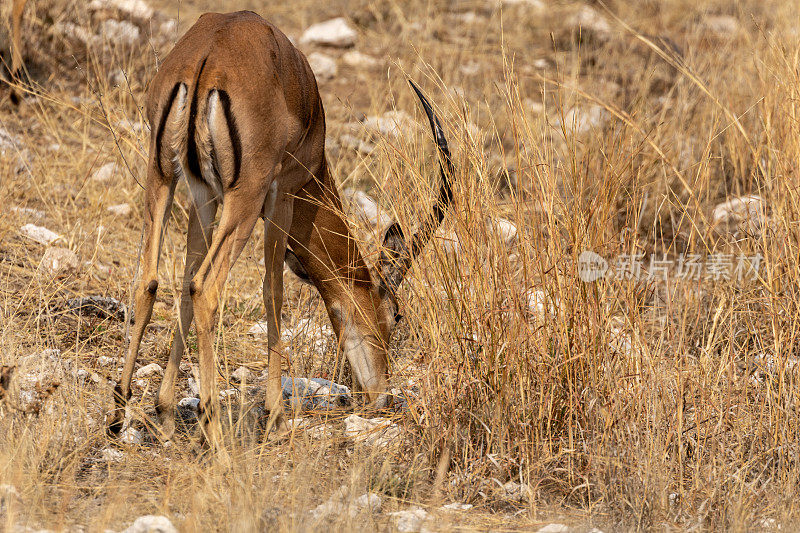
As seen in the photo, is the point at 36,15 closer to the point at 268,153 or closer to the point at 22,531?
the point at 268,153

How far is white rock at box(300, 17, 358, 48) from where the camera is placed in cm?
926

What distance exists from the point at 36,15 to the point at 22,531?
6.37 m

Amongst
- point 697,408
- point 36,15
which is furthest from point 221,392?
point 36,15

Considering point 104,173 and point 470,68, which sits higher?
point 470,68

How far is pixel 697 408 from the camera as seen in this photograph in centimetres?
374

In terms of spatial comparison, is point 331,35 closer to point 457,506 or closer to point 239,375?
point 239,375

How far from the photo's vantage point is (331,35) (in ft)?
30.5

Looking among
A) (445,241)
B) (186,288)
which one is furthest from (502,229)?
(186,288)

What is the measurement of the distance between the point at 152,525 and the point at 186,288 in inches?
66.5

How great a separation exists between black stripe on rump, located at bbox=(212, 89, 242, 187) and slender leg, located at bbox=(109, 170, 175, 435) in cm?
26

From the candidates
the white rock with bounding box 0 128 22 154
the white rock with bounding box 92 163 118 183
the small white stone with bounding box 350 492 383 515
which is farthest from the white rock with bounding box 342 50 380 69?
the small white stone with bounding box 350 492 383 515

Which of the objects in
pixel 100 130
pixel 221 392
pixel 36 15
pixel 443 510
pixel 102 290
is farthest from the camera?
pixel 36 15

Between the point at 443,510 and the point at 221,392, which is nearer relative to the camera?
the point at 443,510

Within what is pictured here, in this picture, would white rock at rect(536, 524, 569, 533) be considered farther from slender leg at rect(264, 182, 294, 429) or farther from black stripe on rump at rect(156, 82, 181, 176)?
black stripe on rump at rect(156, 82, 181, 176)
